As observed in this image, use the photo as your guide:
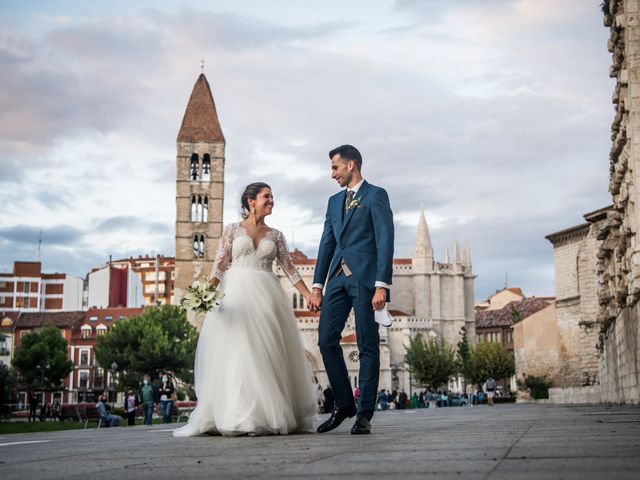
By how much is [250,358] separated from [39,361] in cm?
6951

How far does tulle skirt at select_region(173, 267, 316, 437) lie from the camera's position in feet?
21.6

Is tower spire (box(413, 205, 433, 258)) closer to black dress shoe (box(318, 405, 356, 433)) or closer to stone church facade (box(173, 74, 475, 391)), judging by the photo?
stone church facade (box(173, 74, 475, 391))

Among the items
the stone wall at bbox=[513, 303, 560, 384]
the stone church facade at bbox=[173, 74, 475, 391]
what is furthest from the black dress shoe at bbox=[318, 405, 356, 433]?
Result: the stone church facade at bbox=[173, 74, 475, 391]

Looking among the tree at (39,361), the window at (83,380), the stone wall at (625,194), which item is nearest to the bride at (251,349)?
the stone wall at (625,194)

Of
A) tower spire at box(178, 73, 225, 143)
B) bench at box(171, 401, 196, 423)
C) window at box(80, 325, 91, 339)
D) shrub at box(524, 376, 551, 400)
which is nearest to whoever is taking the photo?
bench at box(171, 401, 196, 423)

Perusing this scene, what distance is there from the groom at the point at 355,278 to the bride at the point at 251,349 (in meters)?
0.35

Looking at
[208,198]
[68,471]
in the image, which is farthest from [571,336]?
[68,471]

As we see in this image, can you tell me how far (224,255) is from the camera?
7582 millimetres

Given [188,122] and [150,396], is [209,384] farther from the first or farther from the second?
[188,122]

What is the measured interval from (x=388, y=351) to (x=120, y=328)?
28722 millimetres

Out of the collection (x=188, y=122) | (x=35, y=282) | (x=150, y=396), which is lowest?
(x=150, y=396)

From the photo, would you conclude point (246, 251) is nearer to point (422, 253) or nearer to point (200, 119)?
point (200, 119)

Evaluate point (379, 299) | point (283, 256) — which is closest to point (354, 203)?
point (379, 299)

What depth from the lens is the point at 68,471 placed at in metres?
4.03
